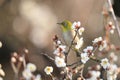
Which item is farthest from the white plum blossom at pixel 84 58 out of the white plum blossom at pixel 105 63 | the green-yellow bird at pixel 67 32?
the green-yellow bird at pixel 67 32

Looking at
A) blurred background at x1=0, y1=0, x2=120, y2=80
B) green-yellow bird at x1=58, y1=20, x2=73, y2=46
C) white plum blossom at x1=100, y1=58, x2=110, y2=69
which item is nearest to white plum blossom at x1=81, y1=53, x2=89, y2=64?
white plum blossom at x1=100, y1=58, x2=110, y2=69

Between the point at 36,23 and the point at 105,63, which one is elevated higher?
the point at 36,23

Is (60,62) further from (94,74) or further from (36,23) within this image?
(36,23)

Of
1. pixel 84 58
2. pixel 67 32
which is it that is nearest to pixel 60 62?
pixel 84 58

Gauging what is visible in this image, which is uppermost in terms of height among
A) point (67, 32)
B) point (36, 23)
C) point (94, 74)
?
point (36, 23)

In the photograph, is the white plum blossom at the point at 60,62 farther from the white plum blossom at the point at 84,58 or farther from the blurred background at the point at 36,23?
the blurred background at the point at 36,23

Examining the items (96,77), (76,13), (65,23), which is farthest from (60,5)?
(96,77)

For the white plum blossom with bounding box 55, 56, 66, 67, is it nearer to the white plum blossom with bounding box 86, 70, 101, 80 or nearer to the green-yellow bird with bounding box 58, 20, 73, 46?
the white plum blossom with bounding box 86, 70, 101, 80

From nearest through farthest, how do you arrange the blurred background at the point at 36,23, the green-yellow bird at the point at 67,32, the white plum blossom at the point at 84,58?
the white plum blossom at the point at 84,58 → the green-yellow bird at the point at 67,32 → the blurred background at the point at 36,23
